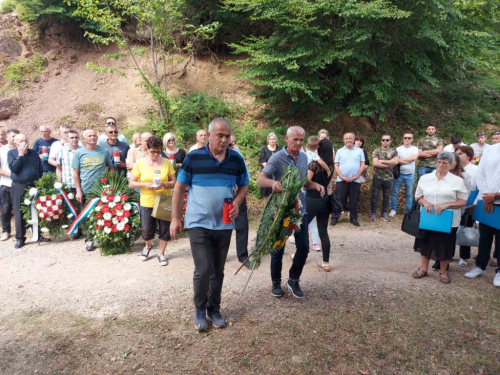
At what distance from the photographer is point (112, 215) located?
19.3 ft

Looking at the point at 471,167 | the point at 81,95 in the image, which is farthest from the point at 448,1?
the point at 81,95

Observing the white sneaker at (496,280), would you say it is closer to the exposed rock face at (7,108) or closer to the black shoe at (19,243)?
the black shoe at (19,243)

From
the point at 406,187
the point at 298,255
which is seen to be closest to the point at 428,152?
the point at 406,187

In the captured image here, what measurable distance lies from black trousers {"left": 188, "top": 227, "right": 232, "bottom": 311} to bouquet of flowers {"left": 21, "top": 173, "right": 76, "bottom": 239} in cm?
424

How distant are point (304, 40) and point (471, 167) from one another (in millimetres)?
6871

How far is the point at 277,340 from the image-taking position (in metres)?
3.41

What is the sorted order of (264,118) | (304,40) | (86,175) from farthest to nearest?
(264,118)
(304,40)
(86,175)

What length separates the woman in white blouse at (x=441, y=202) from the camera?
469 centimetres

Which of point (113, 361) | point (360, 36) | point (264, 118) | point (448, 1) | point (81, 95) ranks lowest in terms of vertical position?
point (113, 361)

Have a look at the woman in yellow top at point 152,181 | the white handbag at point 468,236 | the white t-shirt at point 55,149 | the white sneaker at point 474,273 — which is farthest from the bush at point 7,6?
the white sneaker at point 474,273

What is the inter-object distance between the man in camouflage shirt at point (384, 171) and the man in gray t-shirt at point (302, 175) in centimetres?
476

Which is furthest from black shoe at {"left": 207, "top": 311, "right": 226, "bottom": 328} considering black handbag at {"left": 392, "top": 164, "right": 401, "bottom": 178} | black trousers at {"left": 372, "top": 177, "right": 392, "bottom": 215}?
black handbag at {"left": 392, "top": 164, "right": 401, "bottom": 178}

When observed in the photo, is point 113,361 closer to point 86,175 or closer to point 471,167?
point 86,175

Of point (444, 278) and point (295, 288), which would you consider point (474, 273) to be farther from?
point (295, 288)
